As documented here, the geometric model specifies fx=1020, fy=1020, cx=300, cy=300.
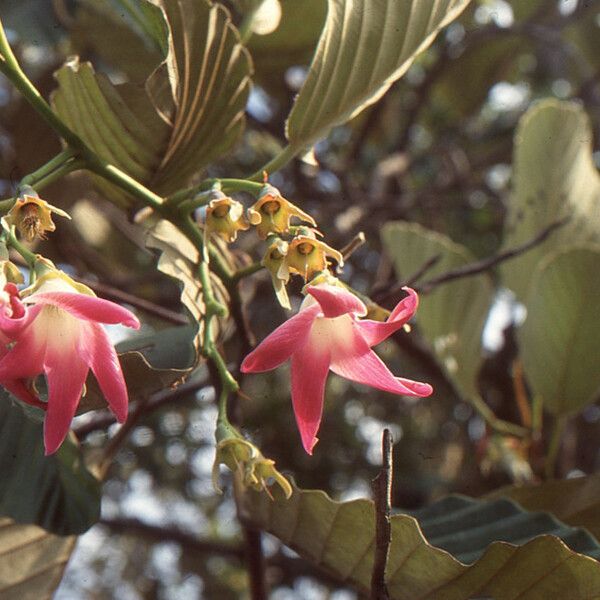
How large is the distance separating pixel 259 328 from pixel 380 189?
1.20ft

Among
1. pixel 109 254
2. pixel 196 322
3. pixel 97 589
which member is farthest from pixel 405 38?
pixel 97 589

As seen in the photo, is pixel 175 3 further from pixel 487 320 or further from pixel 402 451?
pixel 402 451

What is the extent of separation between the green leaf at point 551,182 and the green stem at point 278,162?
22.9 inches

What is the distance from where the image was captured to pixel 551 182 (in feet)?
4.40

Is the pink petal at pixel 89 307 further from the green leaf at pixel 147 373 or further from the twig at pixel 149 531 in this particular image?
the twig at pixel 149 531

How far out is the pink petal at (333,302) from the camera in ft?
1.95

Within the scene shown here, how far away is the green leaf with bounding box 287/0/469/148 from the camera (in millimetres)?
811

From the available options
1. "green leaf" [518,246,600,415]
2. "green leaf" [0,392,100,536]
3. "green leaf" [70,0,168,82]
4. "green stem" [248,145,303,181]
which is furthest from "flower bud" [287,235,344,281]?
"green leaf" [70,0,168,82]

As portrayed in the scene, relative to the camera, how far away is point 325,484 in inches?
85.4

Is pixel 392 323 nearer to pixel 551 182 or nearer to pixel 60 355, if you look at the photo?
pixel 60 355

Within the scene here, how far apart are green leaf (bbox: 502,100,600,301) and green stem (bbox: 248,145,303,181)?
58 cm

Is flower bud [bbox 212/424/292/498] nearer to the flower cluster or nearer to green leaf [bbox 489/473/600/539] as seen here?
the flower cluster

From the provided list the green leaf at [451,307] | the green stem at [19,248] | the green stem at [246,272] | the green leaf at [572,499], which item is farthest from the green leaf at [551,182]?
the green stem at [19,248]

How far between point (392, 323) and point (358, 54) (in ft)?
0.98
